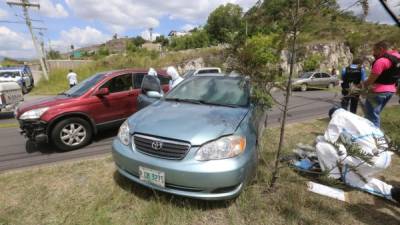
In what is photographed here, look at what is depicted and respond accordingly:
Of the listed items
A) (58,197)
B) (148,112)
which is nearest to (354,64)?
(148,112)

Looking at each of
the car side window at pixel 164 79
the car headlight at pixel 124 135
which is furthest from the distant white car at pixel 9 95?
the car headlight at pixel 124 135

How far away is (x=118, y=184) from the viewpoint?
316 cm

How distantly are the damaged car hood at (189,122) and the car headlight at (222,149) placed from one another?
0.06 m

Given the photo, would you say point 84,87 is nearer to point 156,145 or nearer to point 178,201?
point 156,145

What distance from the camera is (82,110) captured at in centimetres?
473

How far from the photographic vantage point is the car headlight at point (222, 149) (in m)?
2.40

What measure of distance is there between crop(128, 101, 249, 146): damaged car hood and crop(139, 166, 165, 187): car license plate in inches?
14.9

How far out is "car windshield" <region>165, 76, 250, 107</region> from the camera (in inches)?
133

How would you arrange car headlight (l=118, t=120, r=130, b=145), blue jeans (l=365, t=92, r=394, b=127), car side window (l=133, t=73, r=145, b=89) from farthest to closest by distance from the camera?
car side window (l=133, t=73, r=145, b=89) → blue jeans (l=365, t=92, r=394, b=127) → car headlight (l=118, t=120, r=130, b=145)

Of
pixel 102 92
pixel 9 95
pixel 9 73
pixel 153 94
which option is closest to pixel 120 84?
pixel 102 92

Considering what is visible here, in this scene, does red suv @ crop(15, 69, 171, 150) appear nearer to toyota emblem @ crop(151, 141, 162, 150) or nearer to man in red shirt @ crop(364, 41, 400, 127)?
toyota emblem @ crop(151, 141, 162, 150)

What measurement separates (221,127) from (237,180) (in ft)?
1.91

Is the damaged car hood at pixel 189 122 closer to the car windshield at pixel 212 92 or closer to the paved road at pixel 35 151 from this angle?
the car windshield at pixel 212 92

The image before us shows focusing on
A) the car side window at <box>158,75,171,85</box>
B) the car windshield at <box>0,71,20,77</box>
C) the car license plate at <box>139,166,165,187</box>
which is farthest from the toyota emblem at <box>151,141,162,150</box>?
the car windshield at <box>0,71,20,77</box>
